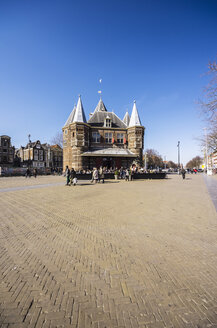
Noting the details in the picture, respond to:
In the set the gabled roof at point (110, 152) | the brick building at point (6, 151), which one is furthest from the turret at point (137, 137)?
the brick building at point (6, 151)

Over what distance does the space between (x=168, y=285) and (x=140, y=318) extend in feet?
2.42

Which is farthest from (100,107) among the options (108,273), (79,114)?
(108,273)

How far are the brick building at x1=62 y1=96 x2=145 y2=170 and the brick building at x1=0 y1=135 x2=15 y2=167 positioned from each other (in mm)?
29298

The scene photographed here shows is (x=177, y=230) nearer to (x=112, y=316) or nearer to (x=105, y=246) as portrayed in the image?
(x=105, y=246)

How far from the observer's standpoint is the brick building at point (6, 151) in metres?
46.8

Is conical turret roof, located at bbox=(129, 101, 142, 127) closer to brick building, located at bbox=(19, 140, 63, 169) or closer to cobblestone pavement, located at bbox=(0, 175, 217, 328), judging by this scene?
cobblestone pavement, located at bbox=(0, 175, 217, 328)

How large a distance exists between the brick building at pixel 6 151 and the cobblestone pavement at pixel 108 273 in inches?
2011

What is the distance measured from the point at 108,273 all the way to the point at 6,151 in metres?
55.5

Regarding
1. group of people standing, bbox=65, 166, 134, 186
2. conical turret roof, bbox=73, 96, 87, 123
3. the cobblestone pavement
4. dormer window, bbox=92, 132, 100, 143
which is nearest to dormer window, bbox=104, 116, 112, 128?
dormer window, bbox=92, 132, 100, 143

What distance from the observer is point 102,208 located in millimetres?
6449

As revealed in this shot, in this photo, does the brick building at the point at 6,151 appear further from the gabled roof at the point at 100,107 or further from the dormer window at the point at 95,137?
the dormer window at the point at 95,137

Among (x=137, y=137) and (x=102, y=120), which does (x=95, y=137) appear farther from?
(x=137, y=137)

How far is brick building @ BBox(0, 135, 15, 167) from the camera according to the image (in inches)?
1844

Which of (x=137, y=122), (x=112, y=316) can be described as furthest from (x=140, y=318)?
(x=137, y=122)
